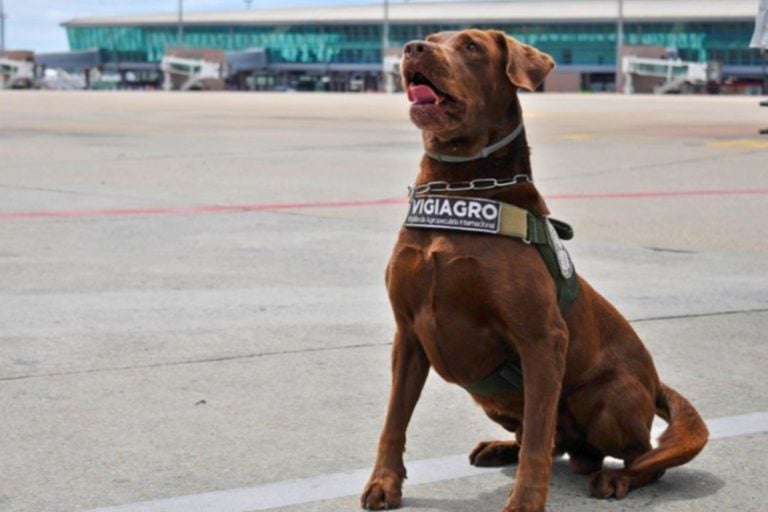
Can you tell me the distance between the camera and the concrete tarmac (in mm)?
4461

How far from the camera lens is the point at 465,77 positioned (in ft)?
12.9

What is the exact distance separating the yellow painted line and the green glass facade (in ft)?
318

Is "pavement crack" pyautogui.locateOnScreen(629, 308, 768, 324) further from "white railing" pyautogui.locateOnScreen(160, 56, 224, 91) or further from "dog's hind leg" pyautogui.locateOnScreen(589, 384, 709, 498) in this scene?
"white railing" pyautogui.locateOnScreen(160, 56, 224, 91)

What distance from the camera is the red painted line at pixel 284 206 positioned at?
39.6ft

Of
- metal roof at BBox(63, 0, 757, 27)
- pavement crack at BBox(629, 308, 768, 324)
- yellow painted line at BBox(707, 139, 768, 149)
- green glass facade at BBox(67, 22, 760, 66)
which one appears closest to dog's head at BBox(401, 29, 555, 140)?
pavement crack at BBox(629, 308, 768, 324)

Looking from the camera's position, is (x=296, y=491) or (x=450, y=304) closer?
(x=450, y=304)

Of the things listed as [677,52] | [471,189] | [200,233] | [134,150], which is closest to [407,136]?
[134,150]

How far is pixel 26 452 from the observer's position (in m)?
4.77

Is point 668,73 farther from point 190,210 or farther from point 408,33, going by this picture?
point 190,210

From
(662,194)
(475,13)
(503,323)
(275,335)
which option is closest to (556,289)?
(503,323)

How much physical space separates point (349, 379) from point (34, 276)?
342 centimetres

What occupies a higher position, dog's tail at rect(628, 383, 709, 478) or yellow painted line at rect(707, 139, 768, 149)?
dog's tail at rect(628, 383, 709, 478)

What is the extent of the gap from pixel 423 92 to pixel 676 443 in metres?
1.32

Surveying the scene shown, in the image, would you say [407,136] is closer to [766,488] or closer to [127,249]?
[127,249]
